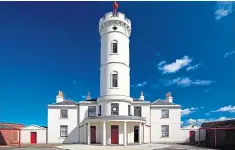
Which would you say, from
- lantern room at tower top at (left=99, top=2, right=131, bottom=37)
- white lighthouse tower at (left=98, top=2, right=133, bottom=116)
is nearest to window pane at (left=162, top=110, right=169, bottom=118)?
white lighthouse tower at (left=98, top=2, right=133, bottom=116)

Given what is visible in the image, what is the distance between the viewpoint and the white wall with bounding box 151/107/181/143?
2956 cm

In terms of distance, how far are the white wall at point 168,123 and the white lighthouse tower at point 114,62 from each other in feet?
16.1

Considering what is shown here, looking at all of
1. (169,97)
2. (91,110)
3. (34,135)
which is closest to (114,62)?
(91,110)

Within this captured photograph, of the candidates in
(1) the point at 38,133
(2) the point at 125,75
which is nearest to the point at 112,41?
(2) the point at 125,75

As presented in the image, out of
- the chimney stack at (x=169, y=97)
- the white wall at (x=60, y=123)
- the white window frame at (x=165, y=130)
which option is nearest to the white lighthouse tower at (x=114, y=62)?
the white wall at (x=60, y=123)

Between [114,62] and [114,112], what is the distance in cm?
575

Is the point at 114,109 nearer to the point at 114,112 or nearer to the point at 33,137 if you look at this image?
the point at 114,112

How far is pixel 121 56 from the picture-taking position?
27.4 m

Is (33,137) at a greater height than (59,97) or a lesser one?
lesser

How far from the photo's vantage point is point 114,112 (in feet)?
84.8

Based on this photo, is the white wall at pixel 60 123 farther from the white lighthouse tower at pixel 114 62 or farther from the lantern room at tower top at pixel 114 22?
the lantern room at tower top at pixel 114 22

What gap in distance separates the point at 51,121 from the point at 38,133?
2.29 metres

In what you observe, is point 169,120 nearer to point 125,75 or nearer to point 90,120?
point 125,75

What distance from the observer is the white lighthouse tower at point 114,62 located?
26308mm
